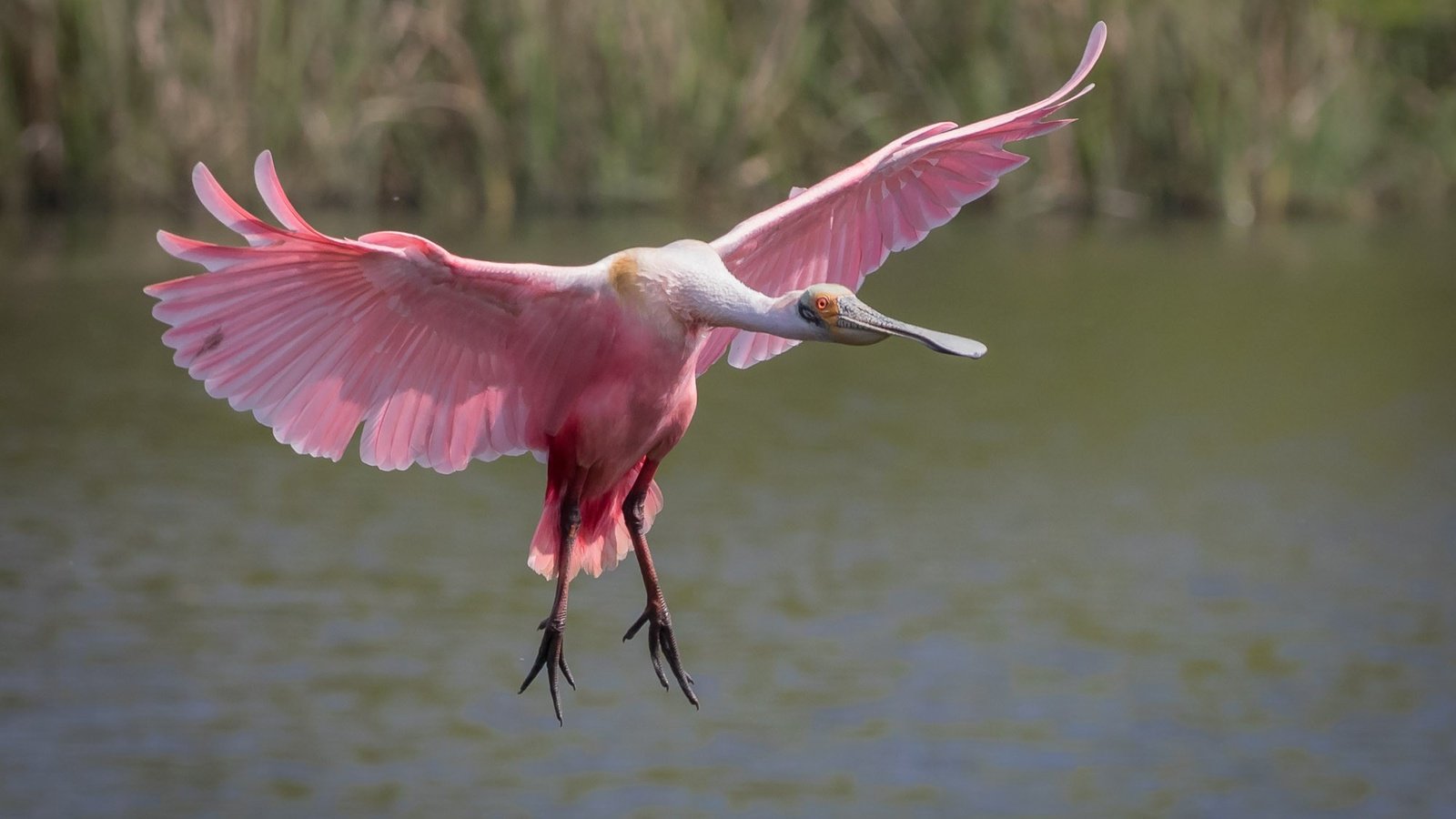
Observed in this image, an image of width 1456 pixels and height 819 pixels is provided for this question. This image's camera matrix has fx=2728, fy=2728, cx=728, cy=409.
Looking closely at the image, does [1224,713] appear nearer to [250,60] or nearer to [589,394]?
[589,394]

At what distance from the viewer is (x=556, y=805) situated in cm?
1295

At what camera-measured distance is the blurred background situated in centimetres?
1388

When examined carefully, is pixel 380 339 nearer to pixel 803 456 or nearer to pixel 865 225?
pixel 865 225

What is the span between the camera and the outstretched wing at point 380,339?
5.33 m

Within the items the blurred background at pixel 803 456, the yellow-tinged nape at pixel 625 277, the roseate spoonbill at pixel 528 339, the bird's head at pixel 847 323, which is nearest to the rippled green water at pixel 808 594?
the blurred background at pixel 803 456

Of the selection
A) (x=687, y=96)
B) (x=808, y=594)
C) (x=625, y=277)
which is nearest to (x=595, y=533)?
(x=625, y=277)

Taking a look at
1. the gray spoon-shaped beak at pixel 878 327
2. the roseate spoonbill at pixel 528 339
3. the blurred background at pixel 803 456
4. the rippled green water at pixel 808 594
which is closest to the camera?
the gray spoon-shaped beak at pixel 878 327

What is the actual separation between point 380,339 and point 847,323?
3.62 ft

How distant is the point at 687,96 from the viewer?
24.2 m

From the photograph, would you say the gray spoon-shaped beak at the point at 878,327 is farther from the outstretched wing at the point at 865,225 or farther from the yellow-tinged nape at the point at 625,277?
the outstretched wing at the point at 865,225

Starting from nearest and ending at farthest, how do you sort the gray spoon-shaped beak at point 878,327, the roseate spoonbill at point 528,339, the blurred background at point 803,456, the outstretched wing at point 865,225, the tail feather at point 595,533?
the gray spoon-shaped beak at point 878,327, the roseate spoonbill at point 528,339, the tail feather at point 595,533, the outstretched wing at point 865,225, the blurred background at point 803,456

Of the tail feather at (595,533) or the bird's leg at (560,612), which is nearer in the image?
the bird's leg at (560,612)

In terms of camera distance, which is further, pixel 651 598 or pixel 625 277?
pixel 651 598

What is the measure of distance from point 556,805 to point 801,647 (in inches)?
99.5
